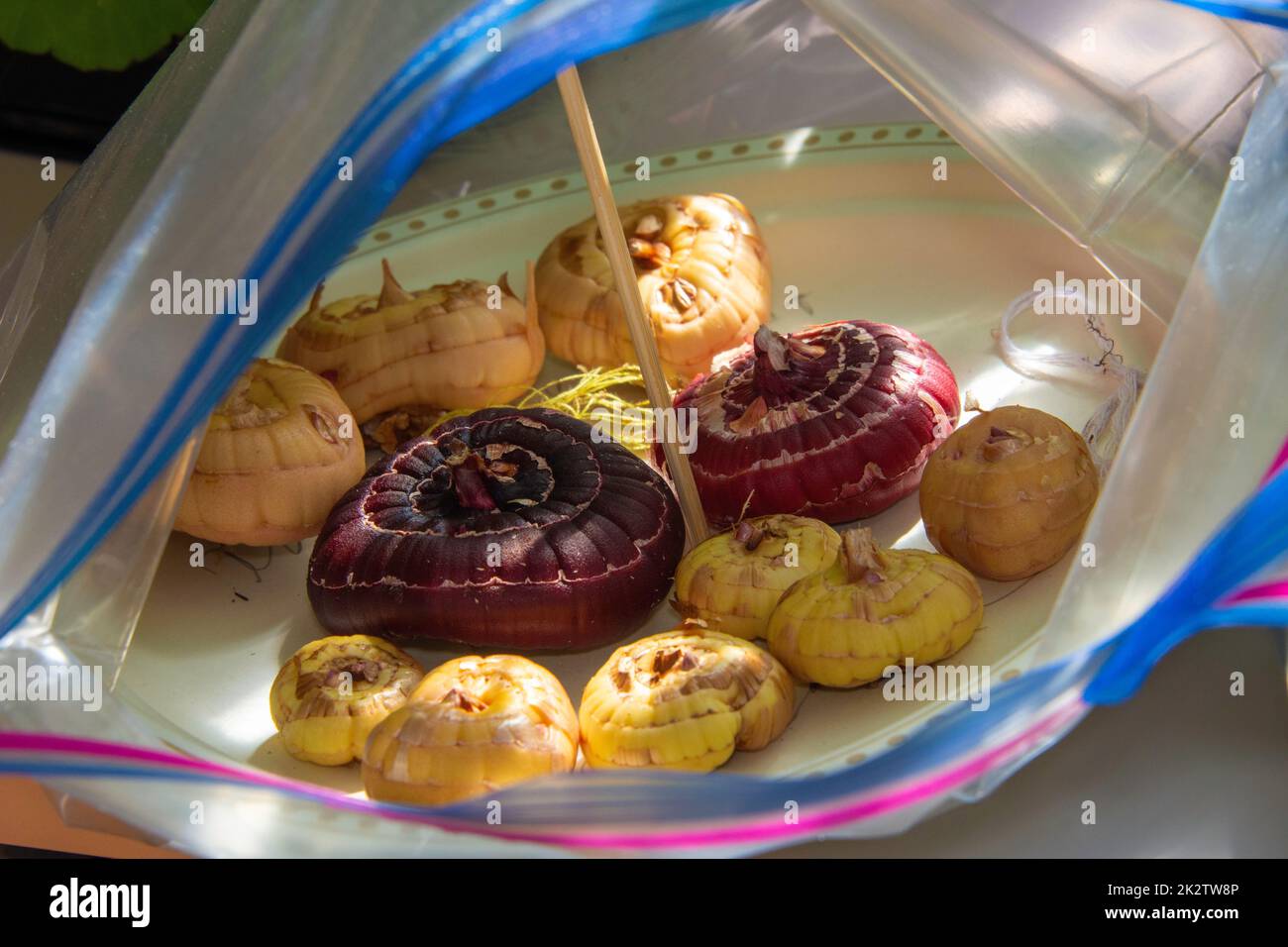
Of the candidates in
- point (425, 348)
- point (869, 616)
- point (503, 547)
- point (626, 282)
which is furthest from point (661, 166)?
point (869, 616)

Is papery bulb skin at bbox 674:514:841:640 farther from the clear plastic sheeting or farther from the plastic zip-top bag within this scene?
the clear plastic sheeting

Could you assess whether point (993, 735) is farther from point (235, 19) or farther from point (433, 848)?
point (235, 19)

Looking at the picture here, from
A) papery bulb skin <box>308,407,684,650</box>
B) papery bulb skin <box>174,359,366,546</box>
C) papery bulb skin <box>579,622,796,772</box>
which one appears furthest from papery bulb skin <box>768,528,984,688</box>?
papery bulb skin <box>174,359,366,546</box>

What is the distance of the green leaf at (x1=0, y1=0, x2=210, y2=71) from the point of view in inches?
61.1

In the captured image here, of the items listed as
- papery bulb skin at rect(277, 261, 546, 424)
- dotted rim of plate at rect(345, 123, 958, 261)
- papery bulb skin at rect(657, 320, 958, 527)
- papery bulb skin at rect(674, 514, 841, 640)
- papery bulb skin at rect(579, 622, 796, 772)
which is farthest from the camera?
dotted rim of plate at rect(345, 123, 958, 261)

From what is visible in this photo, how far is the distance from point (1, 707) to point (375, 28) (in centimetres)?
43

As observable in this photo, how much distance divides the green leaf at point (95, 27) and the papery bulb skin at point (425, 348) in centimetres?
45

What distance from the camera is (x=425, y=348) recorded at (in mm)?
1302

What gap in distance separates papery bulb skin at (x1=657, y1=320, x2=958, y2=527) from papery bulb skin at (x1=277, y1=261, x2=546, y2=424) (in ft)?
0.67

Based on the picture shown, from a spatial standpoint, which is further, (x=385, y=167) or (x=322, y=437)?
(x=322, y=437)

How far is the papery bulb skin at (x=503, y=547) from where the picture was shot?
103 cm

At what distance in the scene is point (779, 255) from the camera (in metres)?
1.50

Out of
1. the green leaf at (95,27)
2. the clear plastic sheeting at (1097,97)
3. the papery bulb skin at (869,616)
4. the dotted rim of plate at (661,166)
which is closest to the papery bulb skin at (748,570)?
the papery bulb skin at (869,616)

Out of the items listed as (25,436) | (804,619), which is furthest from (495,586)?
(25,436)
